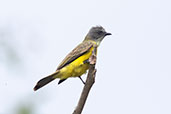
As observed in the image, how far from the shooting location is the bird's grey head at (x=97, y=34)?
7.78 m

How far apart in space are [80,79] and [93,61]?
2330mm

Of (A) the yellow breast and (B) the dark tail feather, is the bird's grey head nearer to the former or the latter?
(A) the yellow breast

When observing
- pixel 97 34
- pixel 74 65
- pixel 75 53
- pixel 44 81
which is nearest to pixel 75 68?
pixel 74 65

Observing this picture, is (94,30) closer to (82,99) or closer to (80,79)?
Answer: (80,79)

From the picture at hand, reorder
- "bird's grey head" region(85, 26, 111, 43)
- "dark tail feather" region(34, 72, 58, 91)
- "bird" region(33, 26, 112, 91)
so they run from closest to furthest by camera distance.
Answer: "dark tail feather" region(34, 72, 58, 91) → "bird" region(33, 26, 112, 91) → "bird's grey head" region(85, 26, 111, 43)

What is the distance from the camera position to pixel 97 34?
7809mm

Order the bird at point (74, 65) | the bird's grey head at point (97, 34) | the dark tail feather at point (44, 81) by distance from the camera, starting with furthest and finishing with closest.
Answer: the bird's grey head at point (97, 34), the bird at point (74, 65), the dark tail feather at point (44, 81)

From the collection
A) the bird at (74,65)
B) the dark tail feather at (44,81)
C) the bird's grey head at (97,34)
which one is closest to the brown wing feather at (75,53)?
the bird at (74,65)

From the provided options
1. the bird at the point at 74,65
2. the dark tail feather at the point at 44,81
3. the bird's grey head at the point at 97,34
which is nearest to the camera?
the dark tail feather at the point at 44,81

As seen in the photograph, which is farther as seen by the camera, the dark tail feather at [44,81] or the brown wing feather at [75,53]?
the brown wing feather at [75,53]

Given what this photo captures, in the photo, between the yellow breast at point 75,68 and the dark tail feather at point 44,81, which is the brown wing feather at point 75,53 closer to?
the yellow breast at point 75,68

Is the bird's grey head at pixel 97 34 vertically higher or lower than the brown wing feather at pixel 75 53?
higher

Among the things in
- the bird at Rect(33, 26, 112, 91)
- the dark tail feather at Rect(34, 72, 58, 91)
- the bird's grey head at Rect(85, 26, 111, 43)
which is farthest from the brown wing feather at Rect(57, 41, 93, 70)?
the bird's grey head at Rect(85, 26, 111, 43)

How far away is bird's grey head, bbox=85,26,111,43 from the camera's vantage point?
25.5 ft
